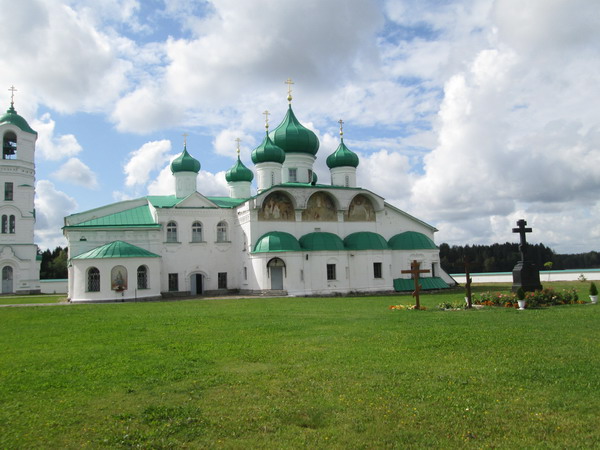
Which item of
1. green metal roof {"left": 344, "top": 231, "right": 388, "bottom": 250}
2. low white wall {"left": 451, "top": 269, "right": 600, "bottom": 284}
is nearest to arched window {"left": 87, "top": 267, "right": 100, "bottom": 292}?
green metal roof {"left": 344, "top": 231, "right": 388, "bottom": 250}

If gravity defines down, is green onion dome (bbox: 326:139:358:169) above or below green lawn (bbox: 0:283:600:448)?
above

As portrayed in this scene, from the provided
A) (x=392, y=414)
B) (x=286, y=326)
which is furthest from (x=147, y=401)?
(x=286, y=326)

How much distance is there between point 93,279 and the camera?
89.7ft

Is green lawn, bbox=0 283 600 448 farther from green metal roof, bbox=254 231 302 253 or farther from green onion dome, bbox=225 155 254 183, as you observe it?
green onion dome, bbox=225 155 254 183

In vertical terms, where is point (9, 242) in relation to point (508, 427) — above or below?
above

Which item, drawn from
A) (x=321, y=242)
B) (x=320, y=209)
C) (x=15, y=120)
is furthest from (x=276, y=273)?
(x=15, y=120)

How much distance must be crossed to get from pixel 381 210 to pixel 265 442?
94.6 ft

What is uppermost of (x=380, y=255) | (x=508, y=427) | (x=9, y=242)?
(x=9, y=242)

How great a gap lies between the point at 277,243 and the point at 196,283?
22.8 ft

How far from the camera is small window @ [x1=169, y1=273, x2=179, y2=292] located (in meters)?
31.5

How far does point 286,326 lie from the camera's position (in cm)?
1325

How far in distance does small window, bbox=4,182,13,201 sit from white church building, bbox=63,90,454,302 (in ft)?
34.8

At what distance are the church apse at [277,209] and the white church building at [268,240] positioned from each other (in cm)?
6

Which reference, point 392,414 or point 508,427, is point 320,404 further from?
point 508,427
